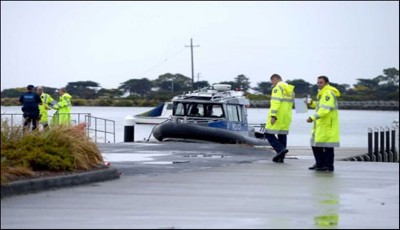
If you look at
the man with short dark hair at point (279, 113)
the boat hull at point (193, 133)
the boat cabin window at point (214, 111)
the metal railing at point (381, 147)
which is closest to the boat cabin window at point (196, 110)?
the boat cabin window at point (214, 111)

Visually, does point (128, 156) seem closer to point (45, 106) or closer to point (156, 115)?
point (45, 106)

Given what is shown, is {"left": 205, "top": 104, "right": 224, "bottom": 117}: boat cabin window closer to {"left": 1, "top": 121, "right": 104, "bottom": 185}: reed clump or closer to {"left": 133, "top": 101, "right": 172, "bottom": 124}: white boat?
{"left": 1, "top": 121, "right": 104, "bottom": 185}: reed clump

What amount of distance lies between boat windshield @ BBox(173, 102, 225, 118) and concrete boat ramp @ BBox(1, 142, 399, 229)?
17.2 metres

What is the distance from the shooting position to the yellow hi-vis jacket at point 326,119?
827 inches

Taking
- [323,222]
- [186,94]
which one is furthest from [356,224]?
[186,94]

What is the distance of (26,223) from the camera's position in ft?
42.2

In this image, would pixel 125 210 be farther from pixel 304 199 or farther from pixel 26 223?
pixel 304 199

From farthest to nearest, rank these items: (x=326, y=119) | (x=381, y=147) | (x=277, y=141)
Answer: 1. (x=381, y=147)
2. (x=277, y=141)
3. (x=326, y=119)

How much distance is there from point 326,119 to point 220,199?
6.00 meters

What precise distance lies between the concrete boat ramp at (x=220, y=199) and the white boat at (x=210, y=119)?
46.0 ft

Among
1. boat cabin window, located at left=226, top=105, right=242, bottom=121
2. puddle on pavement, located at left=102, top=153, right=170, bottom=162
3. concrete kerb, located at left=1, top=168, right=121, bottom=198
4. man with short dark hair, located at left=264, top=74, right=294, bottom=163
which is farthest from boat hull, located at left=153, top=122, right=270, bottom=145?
concrete kerb, located at left=1, top=168, right=121, bottom=198

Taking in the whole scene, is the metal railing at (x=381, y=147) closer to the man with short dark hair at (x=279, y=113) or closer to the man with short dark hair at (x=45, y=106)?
the man with short dark hair at (x=45, y=106)

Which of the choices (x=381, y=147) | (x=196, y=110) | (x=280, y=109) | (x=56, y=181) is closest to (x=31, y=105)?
(x=280, y=109)

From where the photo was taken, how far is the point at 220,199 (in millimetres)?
15641
